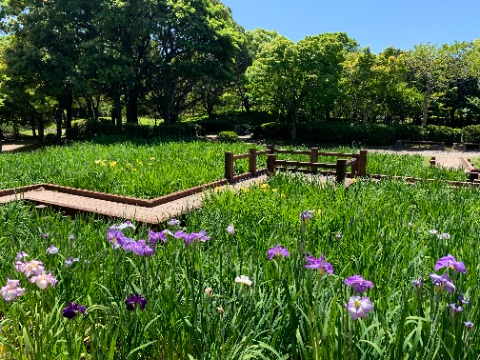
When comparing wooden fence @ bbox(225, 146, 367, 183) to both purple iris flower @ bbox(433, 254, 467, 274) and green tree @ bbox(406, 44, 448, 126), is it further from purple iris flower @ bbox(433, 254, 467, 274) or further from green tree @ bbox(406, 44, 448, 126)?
green tree @ bbox(406, 44, 448, 126)

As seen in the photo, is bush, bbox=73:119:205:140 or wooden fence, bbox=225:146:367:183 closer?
wooden fence, bbox=225:146:367:183

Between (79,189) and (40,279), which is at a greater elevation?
(40,279)

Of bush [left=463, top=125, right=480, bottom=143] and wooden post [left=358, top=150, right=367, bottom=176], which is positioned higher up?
bush [left=463, top=125, right=480, bottom=143]

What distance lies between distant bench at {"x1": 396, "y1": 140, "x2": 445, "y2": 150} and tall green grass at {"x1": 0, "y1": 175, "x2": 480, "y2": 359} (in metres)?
22.8

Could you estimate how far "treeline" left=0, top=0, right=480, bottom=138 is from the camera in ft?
78.8

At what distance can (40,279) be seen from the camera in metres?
1.99

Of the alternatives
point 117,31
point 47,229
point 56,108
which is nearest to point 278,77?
point 117,31

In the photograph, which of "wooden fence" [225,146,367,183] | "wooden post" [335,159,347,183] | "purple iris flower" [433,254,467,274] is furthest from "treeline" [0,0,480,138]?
"purple iris flower" [433,254,467,274]

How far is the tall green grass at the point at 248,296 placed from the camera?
1982mm

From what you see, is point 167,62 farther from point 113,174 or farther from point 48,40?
point 113,174

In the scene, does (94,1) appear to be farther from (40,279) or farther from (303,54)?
(40,279)

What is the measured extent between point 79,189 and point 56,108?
2594cm

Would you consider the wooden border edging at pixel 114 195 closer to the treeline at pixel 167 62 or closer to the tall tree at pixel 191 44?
the treeline at pixel 167 62

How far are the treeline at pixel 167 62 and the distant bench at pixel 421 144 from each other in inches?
177
